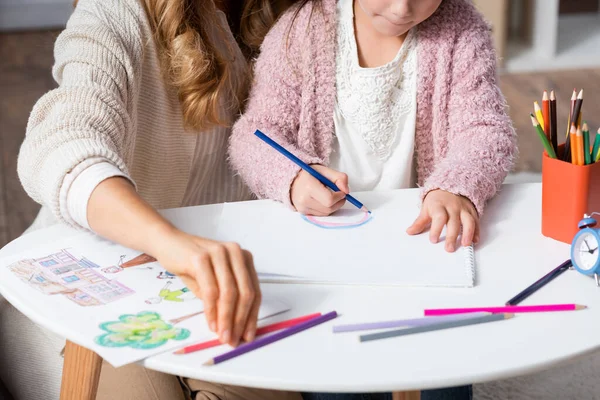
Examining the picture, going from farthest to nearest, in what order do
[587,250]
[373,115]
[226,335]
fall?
1. [373,115]
2. [587,250]
3. [226,335]

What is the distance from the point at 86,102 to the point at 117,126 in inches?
1.8

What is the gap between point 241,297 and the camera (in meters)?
0.67

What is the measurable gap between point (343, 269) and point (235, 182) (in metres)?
0.58

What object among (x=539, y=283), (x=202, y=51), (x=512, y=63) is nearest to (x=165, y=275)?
(x=539, y=283)

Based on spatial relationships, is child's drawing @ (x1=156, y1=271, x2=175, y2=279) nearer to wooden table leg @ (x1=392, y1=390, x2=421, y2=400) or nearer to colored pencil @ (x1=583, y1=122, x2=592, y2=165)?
wooden table leg @ (x1=392, y1=390, x2=421, y2=400)

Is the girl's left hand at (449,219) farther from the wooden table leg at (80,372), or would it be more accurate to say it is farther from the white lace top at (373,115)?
the wooden table leg at (80,372)

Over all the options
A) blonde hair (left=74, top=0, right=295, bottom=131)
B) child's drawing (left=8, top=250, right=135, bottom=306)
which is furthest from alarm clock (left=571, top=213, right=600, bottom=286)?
blonde hair (left=74, top=0, right=295, bottom=131)

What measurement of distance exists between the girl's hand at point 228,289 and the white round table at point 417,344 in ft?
0.08

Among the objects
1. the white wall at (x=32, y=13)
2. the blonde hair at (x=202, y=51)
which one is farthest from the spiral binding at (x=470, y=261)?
the white wall at (x=32, y=13)

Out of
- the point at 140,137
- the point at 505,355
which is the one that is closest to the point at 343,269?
the point at 505,355

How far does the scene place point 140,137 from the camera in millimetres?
1183

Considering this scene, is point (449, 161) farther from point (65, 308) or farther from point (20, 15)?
point (20, 15)

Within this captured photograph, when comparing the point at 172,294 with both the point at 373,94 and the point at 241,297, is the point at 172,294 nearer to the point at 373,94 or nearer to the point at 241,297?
the point at 241,297

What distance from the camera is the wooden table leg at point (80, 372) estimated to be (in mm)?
818
